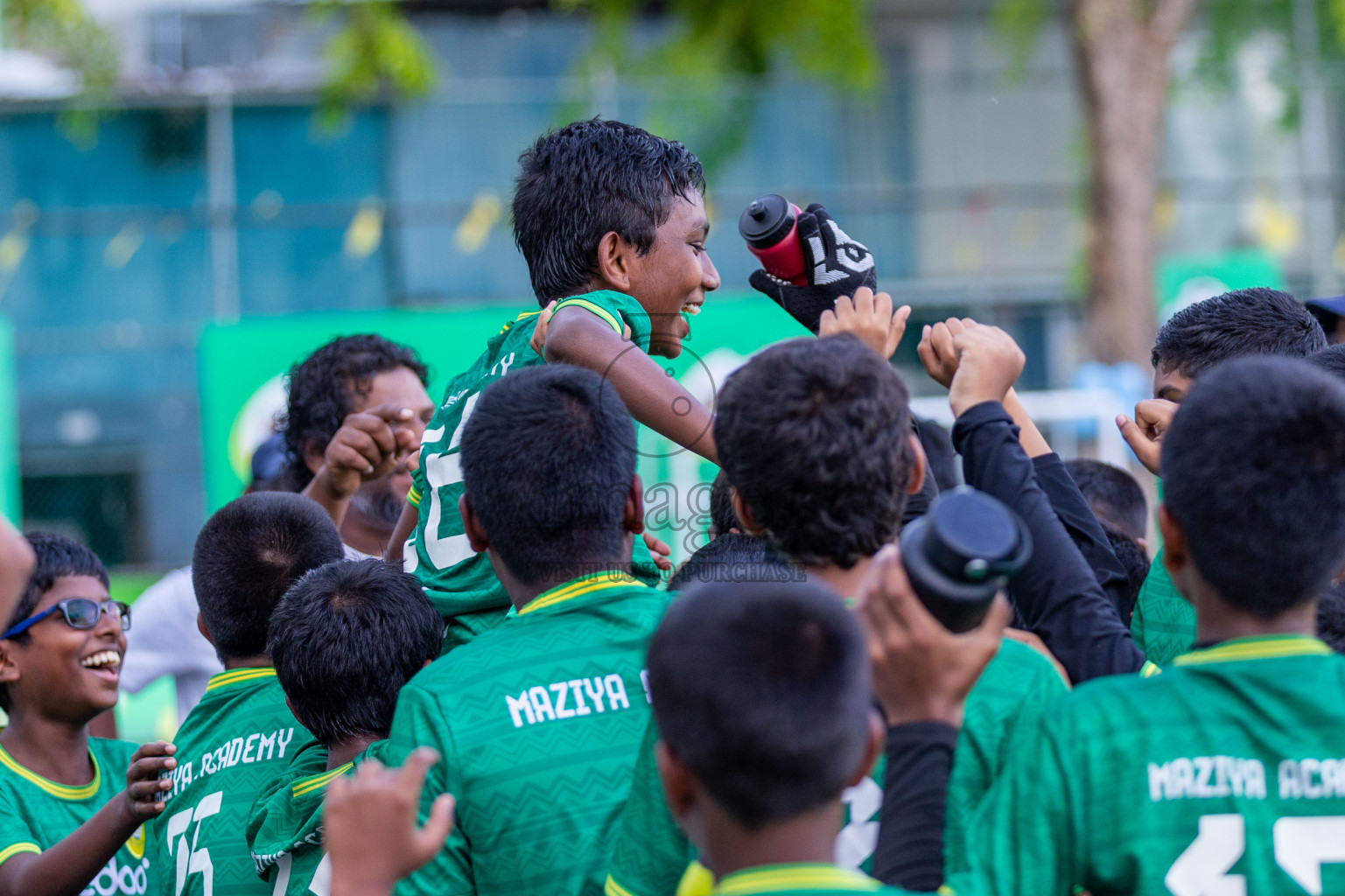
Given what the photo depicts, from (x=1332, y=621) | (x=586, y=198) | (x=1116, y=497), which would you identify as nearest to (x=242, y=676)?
(x=586, y=198)

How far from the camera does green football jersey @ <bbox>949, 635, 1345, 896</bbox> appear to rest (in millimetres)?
1649

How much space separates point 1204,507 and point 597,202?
152cm

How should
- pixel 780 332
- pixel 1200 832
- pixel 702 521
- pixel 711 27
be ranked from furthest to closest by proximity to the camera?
pixel 711 27 < pixel 780 332 < pixel 702 521 < pixel 1200 832

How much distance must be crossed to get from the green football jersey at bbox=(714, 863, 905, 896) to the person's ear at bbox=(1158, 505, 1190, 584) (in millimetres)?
606

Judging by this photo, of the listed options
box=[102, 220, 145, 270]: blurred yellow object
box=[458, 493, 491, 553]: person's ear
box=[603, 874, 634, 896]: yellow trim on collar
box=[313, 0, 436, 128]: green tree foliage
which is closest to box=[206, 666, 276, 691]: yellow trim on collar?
box=[458, 493, 491, 553]: person's ear

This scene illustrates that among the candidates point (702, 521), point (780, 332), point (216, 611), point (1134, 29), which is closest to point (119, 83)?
point (780, 332)

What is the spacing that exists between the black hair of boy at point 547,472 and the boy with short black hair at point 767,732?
2.02 feet

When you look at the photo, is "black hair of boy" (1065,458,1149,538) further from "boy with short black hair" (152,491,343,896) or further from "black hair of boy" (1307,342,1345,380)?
"boy with short black hair" (152,491,343,896)

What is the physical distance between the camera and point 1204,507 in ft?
5.72

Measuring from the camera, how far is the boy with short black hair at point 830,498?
6.09 feet

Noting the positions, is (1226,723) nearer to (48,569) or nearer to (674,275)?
(674,275)

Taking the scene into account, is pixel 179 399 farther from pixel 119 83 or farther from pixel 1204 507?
pixel 1204 507

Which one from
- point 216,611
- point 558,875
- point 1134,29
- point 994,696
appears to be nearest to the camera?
point 994,696

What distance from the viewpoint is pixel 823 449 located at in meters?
1.91
